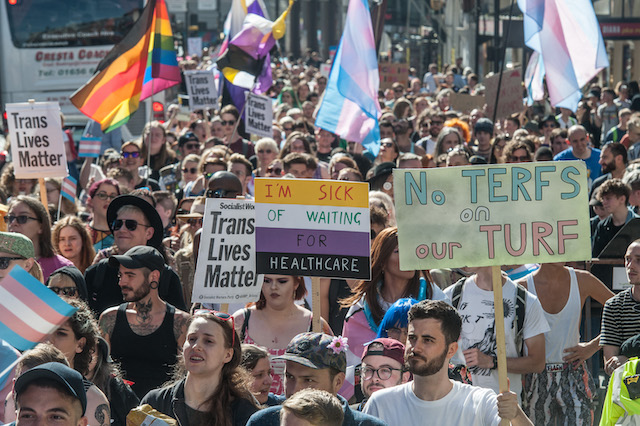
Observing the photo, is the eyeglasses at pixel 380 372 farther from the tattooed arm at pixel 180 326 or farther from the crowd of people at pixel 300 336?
the tattooed arm at pixel 180 326

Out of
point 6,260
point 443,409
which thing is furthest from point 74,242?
point 443,409

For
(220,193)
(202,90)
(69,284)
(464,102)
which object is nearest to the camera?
(69,284)

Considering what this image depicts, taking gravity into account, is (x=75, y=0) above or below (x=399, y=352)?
above

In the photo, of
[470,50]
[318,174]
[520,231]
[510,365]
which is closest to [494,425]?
[520,231]

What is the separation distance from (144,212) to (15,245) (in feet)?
3.60

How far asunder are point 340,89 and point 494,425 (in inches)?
287

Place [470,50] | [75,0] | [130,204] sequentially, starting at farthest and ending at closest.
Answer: [470,50] → [75,0] → [130,204]

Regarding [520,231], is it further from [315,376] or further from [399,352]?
[315,376]

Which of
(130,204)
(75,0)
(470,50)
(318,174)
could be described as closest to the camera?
(130,204)

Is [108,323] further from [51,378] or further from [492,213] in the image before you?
[492,213]

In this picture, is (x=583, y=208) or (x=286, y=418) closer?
(x=286, y=418)

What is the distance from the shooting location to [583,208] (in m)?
4.88

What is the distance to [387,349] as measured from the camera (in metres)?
4.80

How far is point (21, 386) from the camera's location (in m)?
3.72
